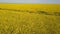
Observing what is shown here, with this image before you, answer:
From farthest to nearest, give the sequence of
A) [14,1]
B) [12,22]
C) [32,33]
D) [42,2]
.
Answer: [14,1], [42,2], [12,22], [32,33]

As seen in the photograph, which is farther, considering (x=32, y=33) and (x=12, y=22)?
(x=12, y=22)

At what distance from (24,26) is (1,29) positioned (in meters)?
0.15

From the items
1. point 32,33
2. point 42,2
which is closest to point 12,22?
point 32,33

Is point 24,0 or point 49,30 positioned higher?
point 24,0

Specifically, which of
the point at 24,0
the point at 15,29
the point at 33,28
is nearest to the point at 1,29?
the point at 15,29

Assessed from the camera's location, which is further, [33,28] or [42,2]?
[42,2]

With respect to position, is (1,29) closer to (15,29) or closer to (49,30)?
(15,29)

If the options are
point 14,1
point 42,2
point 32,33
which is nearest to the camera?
point 32,33

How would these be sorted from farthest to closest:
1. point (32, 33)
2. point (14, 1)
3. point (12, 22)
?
point (14, 1)
point (12, 22)
point (32, 33)

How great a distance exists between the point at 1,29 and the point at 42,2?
2.81 ft

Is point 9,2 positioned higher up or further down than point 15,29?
higher up

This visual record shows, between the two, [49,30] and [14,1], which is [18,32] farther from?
[14,1]

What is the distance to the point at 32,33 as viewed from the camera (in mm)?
571

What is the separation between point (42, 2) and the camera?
4.43 feet
